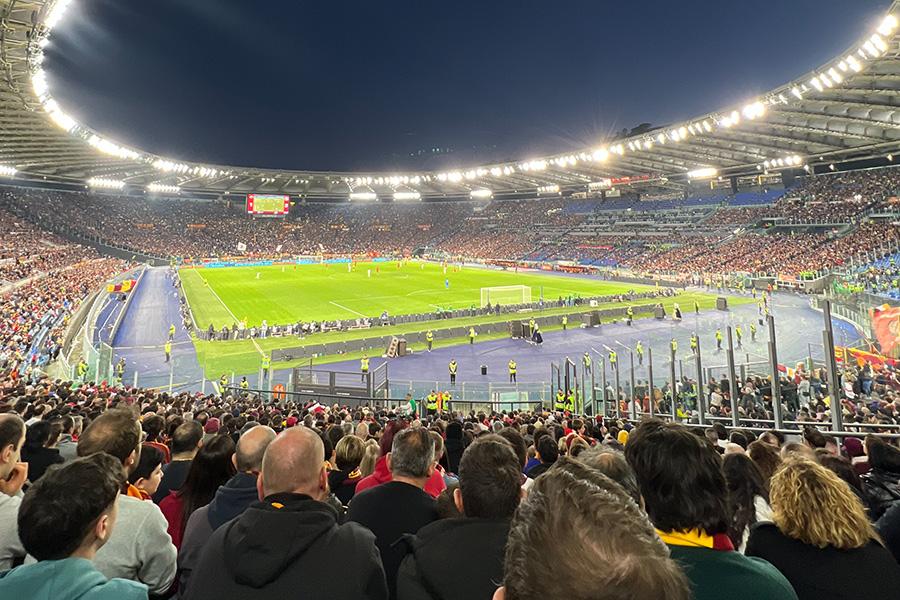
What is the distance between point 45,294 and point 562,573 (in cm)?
4630

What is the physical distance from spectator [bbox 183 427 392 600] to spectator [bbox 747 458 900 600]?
2179 mm

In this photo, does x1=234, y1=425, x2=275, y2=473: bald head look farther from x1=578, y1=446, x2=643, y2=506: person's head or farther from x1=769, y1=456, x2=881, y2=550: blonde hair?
x1=769, y1=456, x2=881, y2=550: blonde hair

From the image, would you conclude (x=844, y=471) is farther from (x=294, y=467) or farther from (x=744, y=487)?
(x=294, y=467)

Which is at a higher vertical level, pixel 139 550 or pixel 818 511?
pixel 818 511

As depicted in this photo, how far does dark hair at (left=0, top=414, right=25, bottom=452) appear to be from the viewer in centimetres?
401

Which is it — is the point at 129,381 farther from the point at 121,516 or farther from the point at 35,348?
the point at 121,516

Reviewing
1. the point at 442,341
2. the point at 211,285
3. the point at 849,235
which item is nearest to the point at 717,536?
the point at 442,341

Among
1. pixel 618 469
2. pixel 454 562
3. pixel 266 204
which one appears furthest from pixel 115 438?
pixel 266 204

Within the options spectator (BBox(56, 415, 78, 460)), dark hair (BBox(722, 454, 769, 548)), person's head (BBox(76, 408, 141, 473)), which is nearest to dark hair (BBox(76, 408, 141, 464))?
person's head (BBox(76, 408, 141, 473))

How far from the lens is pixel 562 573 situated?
3.85 feet

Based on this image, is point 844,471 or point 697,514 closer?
point 697,514

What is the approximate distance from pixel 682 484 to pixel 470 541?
113cm

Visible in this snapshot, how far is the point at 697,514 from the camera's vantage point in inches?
95.8

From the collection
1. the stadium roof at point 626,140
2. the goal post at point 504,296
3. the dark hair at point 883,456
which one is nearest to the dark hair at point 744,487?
the dark hair at point 883,456
